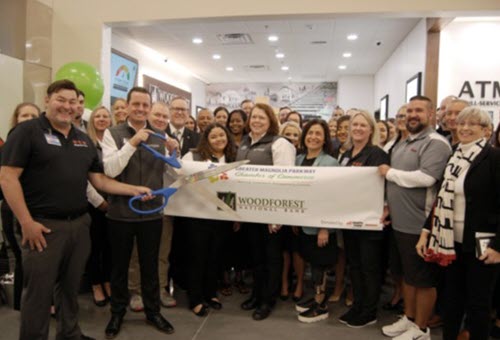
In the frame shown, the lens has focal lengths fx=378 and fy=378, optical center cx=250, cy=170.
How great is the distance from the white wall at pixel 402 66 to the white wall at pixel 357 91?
1515 mm

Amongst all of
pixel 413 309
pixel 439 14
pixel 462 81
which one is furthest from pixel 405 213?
pixel 462 81

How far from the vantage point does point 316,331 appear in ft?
9.40

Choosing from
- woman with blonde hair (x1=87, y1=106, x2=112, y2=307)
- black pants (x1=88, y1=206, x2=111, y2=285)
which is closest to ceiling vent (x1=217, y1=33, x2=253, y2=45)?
woman with blonde hair (x1=87, y1=106, x2=112, y2=307)

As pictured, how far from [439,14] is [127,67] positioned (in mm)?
6750

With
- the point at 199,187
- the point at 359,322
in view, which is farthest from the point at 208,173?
the point at 359,322

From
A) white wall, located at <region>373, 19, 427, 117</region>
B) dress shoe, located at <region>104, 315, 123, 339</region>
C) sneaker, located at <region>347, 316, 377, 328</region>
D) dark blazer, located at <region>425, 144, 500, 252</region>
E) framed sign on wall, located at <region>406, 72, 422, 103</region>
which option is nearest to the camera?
dark blazer, located at <region>425, 144, 500, 252</region>

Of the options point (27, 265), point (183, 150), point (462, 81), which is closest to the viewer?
point (27, 265)

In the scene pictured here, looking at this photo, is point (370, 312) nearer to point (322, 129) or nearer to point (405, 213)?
point (405, 213)

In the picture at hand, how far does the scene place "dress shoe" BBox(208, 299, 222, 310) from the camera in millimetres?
3191

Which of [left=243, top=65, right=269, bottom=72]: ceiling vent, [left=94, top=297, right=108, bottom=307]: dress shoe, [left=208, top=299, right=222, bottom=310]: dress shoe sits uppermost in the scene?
[left=243, top=65, right=269, bottom=72]: ceiling vent

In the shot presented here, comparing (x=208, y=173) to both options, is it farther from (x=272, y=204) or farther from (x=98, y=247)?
(x=98, y=247)

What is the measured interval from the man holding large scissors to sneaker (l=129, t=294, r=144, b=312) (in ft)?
1.04

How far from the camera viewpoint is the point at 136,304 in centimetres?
312

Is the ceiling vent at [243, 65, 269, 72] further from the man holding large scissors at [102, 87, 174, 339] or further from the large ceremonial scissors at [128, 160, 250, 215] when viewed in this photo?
the man holding large scissors at [102, 87, 174, 339]
